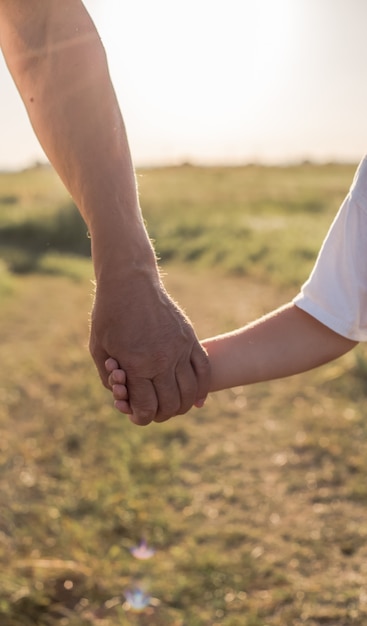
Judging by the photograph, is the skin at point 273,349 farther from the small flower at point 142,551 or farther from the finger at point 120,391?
A: the small flower at point 142,551

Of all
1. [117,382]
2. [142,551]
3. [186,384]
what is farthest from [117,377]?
[142,551]

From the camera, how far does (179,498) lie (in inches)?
145

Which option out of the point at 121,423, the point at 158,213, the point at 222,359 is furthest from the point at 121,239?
the point at 158,213

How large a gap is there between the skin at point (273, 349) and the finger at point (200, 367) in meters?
0.03

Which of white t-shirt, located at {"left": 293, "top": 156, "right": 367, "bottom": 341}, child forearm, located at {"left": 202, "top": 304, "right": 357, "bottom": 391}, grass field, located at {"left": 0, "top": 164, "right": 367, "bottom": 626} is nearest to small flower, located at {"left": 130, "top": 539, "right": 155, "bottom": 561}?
grass field, located at {"left": 0, "top": 164, "right": 367, "bottom": 626}

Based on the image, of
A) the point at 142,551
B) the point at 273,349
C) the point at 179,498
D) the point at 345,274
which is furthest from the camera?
the point at 179,498

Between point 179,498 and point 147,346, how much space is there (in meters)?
2.22

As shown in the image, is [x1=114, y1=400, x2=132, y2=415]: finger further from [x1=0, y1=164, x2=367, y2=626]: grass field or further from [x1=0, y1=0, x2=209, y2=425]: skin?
[x1=0, y1=164, x2=367, y2=626]: grass field

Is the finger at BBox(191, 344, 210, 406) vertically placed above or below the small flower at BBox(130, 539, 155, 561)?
above

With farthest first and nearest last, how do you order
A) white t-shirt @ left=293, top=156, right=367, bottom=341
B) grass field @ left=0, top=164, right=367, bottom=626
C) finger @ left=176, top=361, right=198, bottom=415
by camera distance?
grass field @ left=0, top=164, right=367, bottom=626
finger @ left=176, top=361, right=198, bottom=415
white t-shirt @ left=293, top=156, right=367, bottom=341

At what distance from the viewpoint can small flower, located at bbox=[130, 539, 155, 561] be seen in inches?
125

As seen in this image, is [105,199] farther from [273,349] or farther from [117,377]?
[273,349]

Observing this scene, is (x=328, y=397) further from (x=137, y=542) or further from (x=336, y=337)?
(x=336, y=337)

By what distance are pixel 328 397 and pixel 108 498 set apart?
1885 mm
